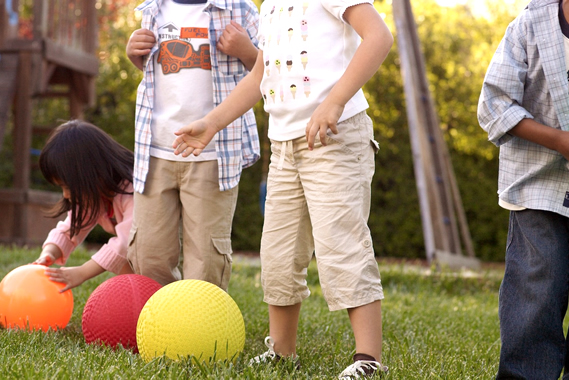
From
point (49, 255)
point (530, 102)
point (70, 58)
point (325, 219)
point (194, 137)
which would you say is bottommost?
point (49, 255)

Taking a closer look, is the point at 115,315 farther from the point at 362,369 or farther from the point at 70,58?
the point at 70,58

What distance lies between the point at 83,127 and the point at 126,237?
64 centimetres

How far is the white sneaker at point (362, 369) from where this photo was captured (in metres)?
2.34

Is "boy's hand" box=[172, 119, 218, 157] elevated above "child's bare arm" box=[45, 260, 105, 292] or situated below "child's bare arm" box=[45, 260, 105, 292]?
above

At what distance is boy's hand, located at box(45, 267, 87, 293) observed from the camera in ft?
10.8

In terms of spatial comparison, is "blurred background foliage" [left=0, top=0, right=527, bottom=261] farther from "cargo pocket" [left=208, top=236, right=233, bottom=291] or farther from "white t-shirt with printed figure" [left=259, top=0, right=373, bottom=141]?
"white t-shirt with printed figure" [left=259, top=0, right=373, bottom=141]

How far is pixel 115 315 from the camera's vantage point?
2.88 meters

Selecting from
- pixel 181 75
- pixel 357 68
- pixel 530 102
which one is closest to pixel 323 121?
pixel 357 68

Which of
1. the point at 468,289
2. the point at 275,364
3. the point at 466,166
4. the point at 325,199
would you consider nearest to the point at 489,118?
the point at 325,199

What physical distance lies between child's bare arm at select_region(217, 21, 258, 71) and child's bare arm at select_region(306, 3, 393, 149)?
778 millimetres

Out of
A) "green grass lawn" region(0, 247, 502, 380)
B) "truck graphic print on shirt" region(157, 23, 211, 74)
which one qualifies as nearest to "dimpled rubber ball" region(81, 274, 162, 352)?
"green grass lawn" region(0, 247, 502, 380)

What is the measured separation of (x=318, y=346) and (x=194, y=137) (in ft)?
3.77

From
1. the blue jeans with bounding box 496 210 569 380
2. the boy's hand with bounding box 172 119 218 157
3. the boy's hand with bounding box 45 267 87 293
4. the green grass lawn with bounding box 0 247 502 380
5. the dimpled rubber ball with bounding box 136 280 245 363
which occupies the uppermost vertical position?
the boy's hand with bounding box 172 119 218 157

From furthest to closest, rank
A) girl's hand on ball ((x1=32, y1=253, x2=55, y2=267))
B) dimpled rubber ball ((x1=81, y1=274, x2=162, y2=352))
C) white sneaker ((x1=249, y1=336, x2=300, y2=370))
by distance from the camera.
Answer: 1. girl's hand on ball ((x1=32, y1=253, x2=55, y2=267))
2. dimpled rubber ball ((x1=81, y1=274, x2=162, y2=352))
3. white sneaker ((x1=249, y1=336, x2=300, y2=370))
